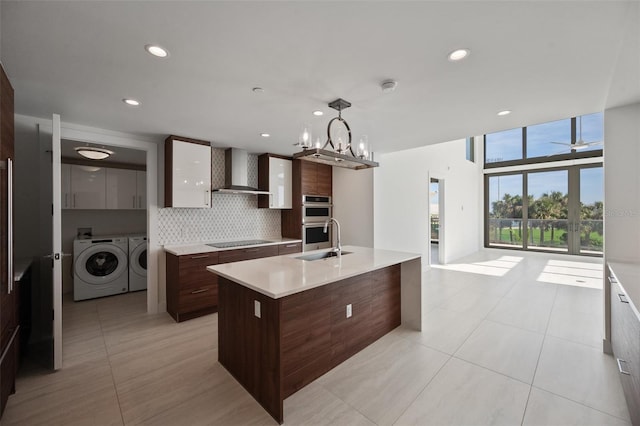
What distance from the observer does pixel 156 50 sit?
1618mm

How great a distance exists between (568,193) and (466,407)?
7775mm

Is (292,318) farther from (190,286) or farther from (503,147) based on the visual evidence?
(503,147)

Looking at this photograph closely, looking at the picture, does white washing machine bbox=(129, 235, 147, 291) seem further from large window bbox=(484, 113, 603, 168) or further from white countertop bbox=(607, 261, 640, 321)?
large window bbox=(484, 113, 603, 168)

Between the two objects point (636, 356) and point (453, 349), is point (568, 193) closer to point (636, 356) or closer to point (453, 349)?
point (453, 349)

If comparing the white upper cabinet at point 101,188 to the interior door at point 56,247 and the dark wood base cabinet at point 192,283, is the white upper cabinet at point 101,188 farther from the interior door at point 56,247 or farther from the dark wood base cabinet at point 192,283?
the interior door at point 56,247

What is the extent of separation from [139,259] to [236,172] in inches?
94.3

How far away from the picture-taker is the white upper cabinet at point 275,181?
4.55 meters

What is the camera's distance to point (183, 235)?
3920 millimetres

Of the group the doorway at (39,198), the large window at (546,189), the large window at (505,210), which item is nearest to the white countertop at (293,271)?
the doorway at (39,198)

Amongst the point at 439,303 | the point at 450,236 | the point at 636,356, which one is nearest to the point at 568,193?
the point at 450,236

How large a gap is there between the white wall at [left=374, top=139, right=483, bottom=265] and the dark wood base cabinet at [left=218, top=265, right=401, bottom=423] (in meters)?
2.26

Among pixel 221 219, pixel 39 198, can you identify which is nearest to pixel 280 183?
pixel 221 219

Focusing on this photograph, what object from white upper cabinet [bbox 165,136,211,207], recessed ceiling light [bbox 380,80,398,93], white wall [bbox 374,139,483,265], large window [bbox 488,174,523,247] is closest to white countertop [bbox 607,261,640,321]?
recessed ceiling light [bbox 380,80,398,93]

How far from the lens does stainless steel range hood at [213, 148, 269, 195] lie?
4.11 metres
